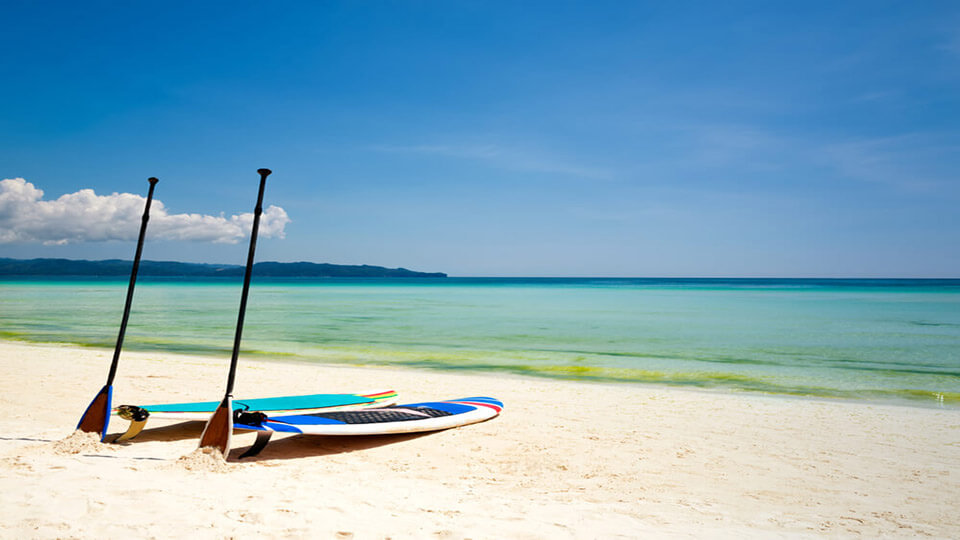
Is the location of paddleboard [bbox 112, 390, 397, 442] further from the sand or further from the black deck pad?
the black deck pad

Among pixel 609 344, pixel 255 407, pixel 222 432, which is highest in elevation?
pixel 609 344

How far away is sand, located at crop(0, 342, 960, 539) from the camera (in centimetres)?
375

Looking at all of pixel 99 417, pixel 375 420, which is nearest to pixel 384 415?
pixel 375 420

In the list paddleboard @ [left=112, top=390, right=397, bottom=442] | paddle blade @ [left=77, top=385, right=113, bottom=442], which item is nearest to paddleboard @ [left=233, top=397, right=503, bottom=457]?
paddleboard @ [left=112, top=390, right=397, bottom=442]

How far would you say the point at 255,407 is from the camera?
23.1 ft

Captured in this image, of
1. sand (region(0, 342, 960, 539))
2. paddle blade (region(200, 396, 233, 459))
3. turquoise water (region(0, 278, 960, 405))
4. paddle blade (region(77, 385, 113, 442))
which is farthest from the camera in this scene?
turquoise water (region(0, 278, 960, 405))

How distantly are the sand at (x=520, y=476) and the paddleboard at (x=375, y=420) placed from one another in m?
0.17

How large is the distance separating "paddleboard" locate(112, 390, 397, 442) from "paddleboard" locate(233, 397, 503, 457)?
43 cm

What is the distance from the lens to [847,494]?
4.88m

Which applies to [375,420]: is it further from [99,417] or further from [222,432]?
[99,417]

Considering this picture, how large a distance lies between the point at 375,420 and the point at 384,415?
0.83 ft

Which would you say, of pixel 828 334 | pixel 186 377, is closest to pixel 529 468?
pixel 186 377

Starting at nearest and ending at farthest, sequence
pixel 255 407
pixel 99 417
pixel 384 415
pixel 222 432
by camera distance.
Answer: pixel 222 432, pixel 99 417, pixel 384 415, pixel 255 407

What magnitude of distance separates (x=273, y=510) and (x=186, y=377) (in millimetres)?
7207
